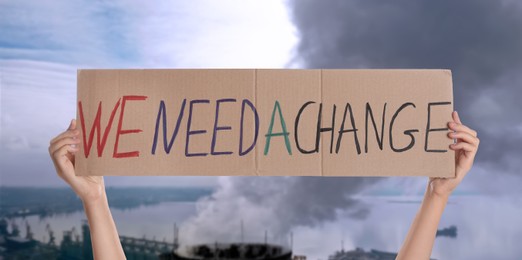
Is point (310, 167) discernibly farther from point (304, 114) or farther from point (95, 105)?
point (95, 105)

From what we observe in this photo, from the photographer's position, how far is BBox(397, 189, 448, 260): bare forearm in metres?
1.83

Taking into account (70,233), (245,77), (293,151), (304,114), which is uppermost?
(245,77)

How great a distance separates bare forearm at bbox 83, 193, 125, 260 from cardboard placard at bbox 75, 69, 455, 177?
0.12m

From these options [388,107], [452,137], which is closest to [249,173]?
[388,107]

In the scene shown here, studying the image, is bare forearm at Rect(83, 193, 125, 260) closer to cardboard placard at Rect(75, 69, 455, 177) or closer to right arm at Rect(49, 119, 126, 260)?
right arm at Rect(49, 119, 126, 260)

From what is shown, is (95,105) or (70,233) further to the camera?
(70,233)

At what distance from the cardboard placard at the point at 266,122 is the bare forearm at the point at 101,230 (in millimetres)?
123

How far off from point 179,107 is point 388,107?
65 centimetres

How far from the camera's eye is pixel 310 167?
173 cm

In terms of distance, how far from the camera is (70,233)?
4.57 m

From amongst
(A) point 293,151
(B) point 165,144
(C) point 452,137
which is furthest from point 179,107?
(C) point 452,137

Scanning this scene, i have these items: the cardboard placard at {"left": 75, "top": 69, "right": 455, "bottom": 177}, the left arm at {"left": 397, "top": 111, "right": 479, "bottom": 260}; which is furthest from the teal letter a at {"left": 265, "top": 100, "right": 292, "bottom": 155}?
the left arm at {"left": 397, "top": 111, "right": 479, "bottom": 260}

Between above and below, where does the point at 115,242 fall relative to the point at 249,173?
below

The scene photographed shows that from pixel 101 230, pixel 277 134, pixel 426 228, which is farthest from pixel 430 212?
pixel 101 230
